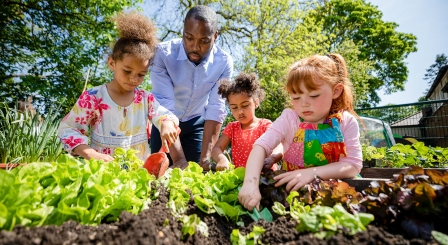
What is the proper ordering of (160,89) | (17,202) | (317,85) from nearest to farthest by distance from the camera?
(17,202) → (317,85) → (160,89)

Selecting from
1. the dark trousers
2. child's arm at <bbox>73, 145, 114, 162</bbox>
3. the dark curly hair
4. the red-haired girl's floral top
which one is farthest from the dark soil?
the dark trousers

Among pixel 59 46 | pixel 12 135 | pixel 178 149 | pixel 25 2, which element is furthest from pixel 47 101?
pixel 178 149

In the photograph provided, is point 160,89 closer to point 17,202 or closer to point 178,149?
point 178,149

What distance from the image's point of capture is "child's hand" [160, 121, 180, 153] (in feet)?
6.01

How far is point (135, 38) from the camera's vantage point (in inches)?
89.7

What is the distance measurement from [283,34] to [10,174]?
12.9 m

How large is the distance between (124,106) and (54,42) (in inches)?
303

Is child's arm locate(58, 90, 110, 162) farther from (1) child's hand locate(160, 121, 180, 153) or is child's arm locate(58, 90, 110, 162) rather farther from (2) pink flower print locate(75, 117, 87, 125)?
(1) child's hand locate(160, 121, 180, 153)

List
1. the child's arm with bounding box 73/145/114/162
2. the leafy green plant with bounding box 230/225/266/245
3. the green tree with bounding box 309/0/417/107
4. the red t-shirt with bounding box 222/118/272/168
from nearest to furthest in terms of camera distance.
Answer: the leafy green plant with bounding box 230/225/266/245 < the child's arm with bounding box 73/145/114/162 < the red t-shirt with bounding box 222/118/272/168 < the green tree with bounding box 309/0/417/107

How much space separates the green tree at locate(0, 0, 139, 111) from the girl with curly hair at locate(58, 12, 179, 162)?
6.11 metres

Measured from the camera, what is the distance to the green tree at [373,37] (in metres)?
22.7

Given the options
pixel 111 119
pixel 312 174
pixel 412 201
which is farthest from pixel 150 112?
pixel 412 201

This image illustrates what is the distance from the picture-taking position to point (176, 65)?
10.2 feet

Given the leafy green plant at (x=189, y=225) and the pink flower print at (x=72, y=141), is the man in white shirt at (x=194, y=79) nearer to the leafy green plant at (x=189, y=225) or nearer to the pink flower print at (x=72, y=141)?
the pink flower print at (x=72, y=141)
